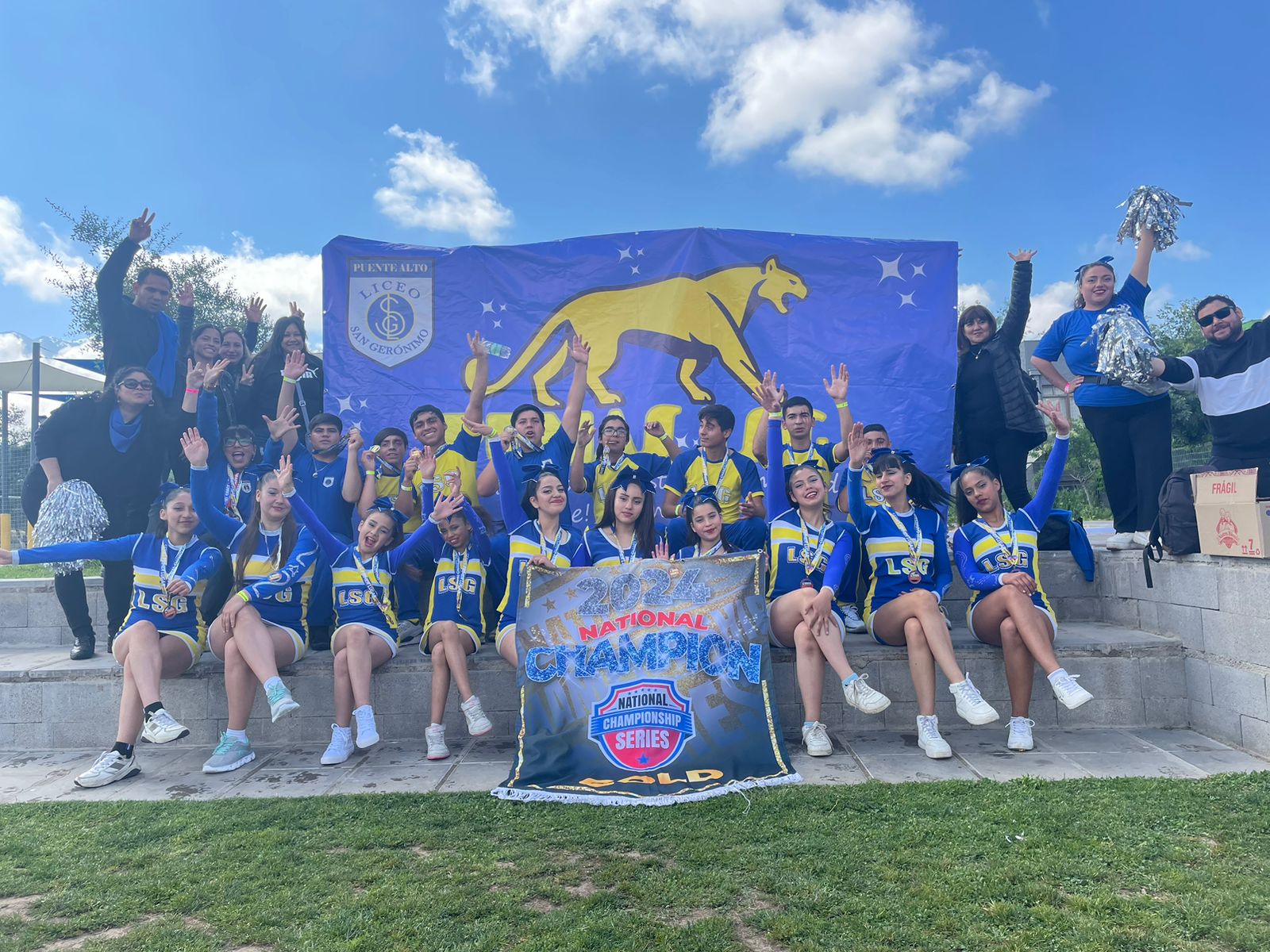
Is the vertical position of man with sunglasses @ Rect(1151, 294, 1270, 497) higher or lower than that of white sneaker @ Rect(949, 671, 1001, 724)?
higher

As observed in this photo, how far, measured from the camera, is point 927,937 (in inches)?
89.5

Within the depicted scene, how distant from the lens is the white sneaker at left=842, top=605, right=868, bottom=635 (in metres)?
5.15

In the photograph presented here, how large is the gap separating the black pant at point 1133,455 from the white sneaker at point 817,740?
9.21 feet

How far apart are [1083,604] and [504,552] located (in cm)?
413

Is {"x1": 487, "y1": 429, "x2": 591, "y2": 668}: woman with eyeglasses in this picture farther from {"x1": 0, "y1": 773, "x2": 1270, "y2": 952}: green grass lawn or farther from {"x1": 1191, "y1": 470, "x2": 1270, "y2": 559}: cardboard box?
{"x1": 1191, "y1": 470, "x2": 1270, "y2": 559}: cardboard box

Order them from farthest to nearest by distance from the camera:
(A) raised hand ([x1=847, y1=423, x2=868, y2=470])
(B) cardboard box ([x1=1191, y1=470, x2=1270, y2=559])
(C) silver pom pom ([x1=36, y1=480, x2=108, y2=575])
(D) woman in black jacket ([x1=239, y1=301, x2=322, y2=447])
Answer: (D) woman in black jacket ([x1=239, y1=301, x2=322, y2=447])
(C) silver pom pom ([x1=36, y1=480, x2=108, y2=575])
(A) raised hand ([x1=847, y1=423, x2=868, y2=470])
(B) cardboard box ([x1=1191, y1=470, x2=1270, y2=559])

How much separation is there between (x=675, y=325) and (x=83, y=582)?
16.2ft

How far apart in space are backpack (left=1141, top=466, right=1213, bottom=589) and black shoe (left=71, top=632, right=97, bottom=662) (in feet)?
22.9

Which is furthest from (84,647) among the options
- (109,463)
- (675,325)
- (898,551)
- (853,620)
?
(898,551)

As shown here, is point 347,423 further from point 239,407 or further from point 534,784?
point 534,784

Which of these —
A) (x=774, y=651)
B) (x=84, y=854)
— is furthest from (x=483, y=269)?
(x=84, y=854)

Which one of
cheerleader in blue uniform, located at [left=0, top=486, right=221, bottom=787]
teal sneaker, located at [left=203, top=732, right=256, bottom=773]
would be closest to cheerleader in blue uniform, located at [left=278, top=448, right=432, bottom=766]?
teal sneaker, located at [left=203, top=732, right=256, bottom=773]

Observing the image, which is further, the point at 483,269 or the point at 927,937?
the point at 483,269

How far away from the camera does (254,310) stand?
6645mm
